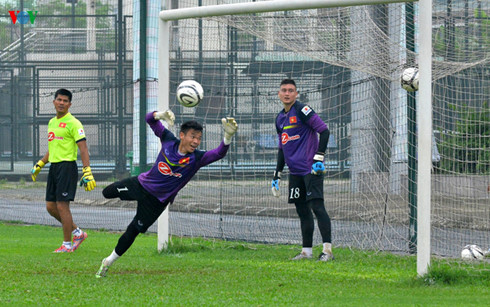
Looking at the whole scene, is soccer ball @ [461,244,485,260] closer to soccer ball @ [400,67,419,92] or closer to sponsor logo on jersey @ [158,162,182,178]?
soccer ball @ [400,67,419,92]

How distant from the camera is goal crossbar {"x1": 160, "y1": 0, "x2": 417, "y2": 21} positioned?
8.19 meters

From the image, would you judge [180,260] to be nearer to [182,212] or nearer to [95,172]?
[182,212]

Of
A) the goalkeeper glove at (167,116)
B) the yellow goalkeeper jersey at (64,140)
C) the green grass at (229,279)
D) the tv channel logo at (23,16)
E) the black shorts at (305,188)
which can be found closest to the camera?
the green grass at (229,279)

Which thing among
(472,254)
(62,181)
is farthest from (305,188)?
(62,181)

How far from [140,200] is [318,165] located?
2.01 metres

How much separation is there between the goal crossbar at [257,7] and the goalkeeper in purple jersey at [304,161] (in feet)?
3.29

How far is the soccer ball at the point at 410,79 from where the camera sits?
8.98 metres

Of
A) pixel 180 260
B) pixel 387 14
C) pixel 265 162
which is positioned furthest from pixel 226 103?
pixel 180 260

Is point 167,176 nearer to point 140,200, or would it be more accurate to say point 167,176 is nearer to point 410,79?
point 140,200

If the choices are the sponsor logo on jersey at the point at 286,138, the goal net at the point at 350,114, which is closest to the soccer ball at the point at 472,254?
the goal net at the point at 350,114

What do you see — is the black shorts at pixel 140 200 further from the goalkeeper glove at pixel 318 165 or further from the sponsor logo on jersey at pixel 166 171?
the goalkeeper glove at pixel 318 165

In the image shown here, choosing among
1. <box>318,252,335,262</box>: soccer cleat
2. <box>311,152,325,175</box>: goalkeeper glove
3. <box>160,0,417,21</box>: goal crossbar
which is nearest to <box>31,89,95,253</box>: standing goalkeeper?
<box>160,0,417,21</box>: goal crossbar

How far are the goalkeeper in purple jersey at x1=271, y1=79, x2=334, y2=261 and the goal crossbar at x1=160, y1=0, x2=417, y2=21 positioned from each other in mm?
1003

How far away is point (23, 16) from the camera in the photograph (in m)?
19.8
